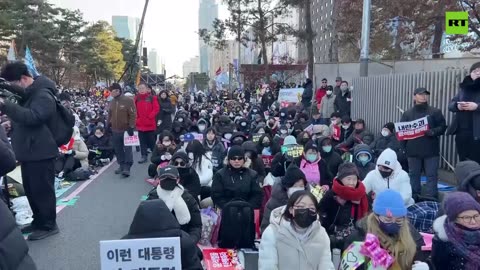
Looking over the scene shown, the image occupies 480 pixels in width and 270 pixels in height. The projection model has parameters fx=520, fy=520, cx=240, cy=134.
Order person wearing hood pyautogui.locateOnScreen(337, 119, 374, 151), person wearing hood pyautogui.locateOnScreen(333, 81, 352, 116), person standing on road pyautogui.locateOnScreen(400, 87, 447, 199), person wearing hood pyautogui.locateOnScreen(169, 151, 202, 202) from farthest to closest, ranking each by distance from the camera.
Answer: person wearing hood pyautogui.locateOnScreen(333, 81, 352, 116) → person wearing hood pyautogui.locateOnScreen(337, 119, 374, 151) → person standing on road pyautogui.locateOnScreen(400, 87, 447, 199) → person wearing hood pyautogui.locateOnScreen(169, 151, 202, 202)

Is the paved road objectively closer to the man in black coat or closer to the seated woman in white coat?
the man in black coat

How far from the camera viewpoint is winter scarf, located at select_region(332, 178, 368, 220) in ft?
17.4

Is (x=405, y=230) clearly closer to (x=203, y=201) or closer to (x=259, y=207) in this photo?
(x=259, y=207)

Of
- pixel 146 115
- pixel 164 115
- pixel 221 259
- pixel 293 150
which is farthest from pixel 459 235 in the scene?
pixel 164 115

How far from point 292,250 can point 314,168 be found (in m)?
3.25

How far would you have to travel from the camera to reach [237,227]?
19.0 ft

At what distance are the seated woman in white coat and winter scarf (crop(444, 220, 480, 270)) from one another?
93 cm

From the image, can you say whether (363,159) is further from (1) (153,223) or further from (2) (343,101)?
(2) (343,101)

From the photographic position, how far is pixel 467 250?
11.8 feet

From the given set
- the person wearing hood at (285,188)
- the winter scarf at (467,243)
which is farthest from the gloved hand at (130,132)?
the winter scarf at (467,243)

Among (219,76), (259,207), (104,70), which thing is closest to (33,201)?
(259,207)

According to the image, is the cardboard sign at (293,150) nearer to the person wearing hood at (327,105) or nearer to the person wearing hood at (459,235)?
the person wearing hood at (459,235)

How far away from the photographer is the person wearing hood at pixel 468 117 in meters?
6.74

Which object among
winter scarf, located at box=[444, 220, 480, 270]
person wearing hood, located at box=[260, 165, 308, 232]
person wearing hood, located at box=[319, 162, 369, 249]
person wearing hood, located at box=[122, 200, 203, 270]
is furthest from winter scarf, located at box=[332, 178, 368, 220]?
person wearing hood, located at box=[122, 200, 203, 270]
